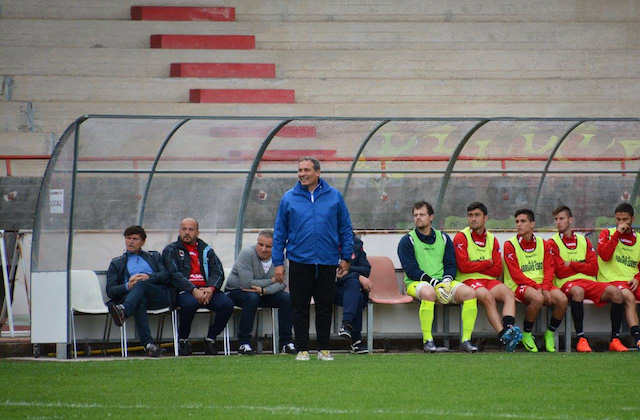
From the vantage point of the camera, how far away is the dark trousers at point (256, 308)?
1134cm

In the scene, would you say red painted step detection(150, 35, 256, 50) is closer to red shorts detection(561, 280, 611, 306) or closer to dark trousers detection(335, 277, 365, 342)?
dark trousers detection(335, 277, 365, 342)

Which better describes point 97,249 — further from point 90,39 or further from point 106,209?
point 90,39

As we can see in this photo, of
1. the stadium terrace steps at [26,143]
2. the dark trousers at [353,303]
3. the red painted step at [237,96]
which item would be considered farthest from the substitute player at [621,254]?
the stadium terrace steps at [26,143]

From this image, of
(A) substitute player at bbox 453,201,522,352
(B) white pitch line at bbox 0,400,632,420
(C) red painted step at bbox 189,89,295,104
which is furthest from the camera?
(C) red painted step at bbox 189,89,295,104

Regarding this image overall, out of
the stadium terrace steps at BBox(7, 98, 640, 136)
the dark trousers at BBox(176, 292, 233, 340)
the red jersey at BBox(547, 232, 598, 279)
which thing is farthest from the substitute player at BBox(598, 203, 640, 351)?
the stadium terrace steps at BBox(7, 98, 640, 136)

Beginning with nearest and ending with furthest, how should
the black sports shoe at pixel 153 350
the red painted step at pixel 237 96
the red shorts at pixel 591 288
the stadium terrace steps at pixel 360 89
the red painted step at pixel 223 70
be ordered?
the black sports shoe at pixel 153 350 < the red shorts at pixel 591 288 < the red painted step at pixel 237 96 < the stadium terrace steps at pixel 360 89 < the red painted step at pixel 223 70

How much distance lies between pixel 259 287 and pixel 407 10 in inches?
621

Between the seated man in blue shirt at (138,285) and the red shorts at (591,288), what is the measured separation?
160 inches

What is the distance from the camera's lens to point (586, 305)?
12.5m

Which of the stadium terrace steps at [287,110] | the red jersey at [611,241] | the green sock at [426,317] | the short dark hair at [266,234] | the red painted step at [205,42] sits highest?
the red painted step at [205,42]

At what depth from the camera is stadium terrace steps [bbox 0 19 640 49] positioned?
24781 millimetres

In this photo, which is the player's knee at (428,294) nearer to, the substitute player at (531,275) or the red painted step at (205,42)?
the substitute player at (531,275)

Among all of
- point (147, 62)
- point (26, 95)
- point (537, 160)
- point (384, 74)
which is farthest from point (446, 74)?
point (537, 160)

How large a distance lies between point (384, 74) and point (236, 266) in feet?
44.9
